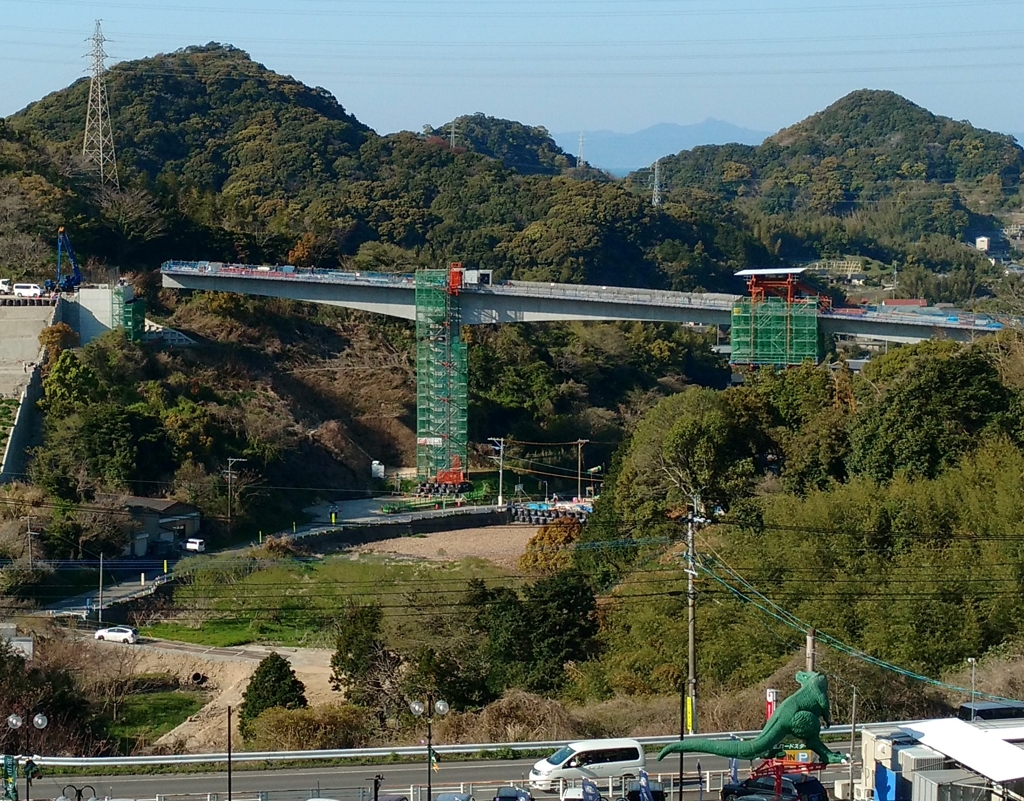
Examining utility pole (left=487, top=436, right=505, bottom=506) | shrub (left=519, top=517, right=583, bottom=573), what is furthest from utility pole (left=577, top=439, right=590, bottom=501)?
shrub (left=519, top=517, right=583, bottom=573)

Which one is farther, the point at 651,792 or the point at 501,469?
the point at 501,469

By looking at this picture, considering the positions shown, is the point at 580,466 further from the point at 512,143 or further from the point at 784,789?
the point at 512,143

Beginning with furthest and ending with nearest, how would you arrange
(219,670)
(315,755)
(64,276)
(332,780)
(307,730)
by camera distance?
(64,276) < (219,670) < (307,730) < (315,755) < (332,780)

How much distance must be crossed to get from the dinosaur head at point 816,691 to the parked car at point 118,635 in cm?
1472

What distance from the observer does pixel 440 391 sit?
133 feet

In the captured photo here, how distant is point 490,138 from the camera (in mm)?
105750

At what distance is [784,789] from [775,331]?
2443 cm

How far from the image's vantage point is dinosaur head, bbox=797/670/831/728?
1473cm

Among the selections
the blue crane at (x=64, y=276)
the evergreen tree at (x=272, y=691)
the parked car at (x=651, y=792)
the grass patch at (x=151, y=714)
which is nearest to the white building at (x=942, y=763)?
the parked car at (x=651, y=792)

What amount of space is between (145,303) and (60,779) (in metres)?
27.6

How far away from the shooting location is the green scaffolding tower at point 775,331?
37125 mm

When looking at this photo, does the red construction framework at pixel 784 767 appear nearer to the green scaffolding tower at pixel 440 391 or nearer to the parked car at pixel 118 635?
the parked car at pixel 118 635

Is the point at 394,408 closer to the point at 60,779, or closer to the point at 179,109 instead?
the point at 60,779

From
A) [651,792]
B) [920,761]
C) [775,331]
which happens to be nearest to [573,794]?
[651,792]
